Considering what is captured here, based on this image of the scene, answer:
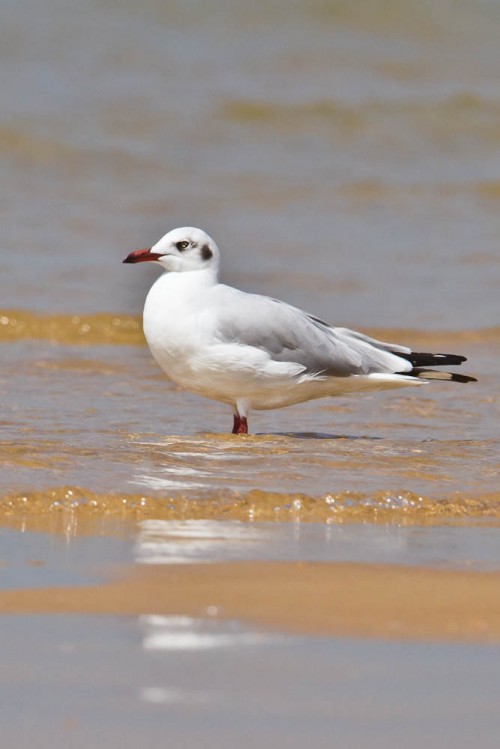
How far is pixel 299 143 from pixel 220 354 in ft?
37.0

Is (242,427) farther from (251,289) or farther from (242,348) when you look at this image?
(251,289)

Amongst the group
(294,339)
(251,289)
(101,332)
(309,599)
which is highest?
(251,289)

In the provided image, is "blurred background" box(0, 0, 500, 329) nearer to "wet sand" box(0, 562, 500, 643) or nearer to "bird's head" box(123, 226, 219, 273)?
"bird's head" box(123, 226, 219, 273)

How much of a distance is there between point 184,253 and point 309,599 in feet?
10.3

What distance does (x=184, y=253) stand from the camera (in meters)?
6.32

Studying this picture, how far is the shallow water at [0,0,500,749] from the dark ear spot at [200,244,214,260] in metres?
0.77

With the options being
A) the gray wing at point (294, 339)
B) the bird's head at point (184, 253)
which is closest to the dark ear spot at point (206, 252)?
the bird's head at point (184, 253)

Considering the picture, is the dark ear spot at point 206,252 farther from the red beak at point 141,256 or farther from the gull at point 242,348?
the red beak at point 141,256

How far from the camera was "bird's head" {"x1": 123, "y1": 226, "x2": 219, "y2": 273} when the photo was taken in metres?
6.29

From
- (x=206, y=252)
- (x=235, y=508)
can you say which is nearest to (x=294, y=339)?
(x=206, y=252)

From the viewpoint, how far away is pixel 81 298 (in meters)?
11.1

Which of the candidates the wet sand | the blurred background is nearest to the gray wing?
the wet sand

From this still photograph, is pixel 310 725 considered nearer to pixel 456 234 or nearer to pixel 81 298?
pixel 81 298

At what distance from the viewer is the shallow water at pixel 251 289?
111 inches
